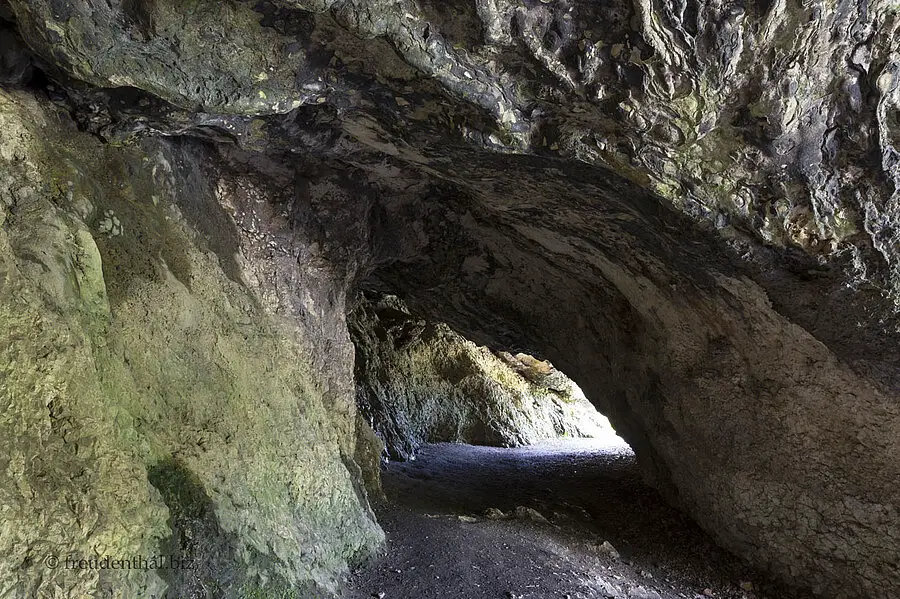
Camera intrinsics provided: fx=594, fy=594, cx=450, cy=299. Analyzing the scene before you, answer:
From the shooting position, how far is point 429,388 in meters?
8.78

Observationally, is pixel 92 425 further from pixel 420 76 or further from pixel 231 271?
pixel 420 76

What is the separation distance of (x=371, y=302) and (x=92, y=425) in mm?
6379

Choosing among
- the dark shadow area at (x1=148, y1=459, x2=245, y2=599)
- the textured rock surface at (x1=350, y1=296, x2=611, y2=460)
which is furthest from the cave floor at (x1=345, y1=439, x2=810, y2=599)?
the textured rock surface at (x1=350, y1=296, x2=611, y2=460)

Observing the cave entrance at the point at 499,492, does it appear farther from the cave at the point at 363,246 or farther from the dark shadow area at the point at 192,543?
the dark shadow area at the point at 192,543

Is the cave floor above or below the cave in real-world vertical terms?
below

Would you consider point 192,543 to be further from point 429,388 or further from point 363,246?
point 429,388

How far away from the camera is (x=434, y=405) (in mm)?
8781

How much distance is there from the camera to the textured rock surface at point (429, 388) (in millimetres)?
8156

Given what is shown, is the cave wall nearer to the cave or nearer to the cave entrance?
the cave

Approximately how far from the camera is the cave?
6.47ft

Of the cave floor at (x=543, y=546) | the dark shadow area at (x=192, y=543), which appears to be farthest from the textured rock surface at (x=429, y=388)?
the dark shadow area at (x=192, y=543)

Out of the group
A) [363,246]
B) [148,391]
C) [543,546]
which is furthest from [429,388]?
[148,391]

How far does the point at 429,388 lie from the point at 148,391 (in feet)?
21.4

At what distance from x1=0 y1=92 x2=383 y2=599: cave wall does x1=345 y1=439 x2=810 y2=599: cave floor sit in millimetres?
348
